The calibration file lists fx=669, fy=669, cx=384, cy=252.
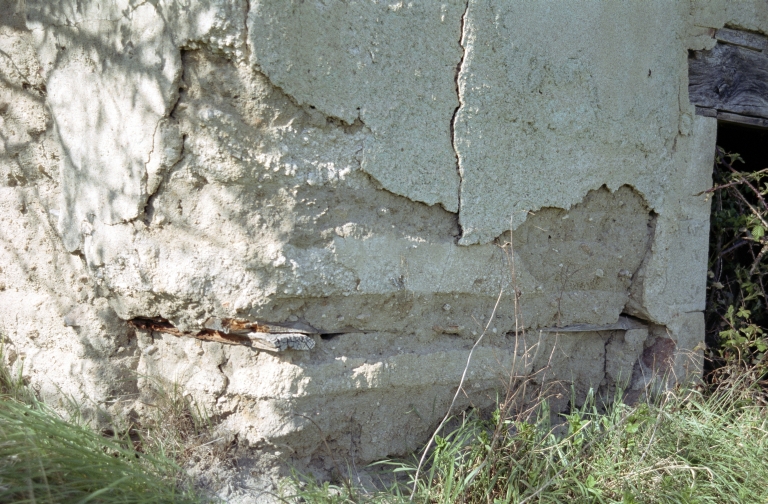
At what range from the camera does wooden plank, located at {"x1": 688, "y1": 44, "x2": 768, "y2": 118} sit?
3.07 meters

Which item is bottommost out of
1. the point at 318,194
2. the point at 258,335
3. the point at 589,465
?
the point at 589,465

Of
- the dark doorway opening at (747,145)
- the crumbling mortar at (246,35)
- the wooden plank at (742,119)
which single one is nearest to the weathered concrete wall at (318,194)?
the crumbling mortar at (246,35)

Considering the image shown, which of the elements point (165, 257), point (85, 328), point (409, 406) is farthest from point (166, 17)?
point (409, 406)

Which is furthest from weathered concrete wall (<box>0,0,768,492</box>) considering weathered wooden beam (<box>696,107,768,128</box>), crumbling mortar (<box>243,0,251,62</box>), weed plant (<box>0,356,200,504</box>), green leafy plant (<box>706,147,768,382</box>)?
green leafy plant (<box>706,147,768,382</box>)

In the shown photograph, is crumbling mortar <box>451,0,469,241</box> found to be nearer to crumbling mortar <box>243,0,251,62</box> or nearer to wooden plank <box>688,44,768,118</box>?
crumbling mortar <box>243,0,251,62</box>

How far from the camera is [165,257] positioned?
2178 millimetres

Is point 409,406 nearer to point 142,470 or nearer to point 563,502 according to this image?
point 563,502

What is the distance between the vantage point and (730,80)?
125 inches

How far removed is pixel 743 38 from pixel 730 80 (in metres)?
0.23

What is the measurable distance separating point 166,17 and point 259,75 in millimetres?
346

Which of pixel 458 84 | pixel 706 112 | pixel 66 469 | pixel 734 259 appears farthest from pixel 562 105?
pixel 66 469

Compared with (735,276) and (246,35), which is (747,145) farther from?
(246,35)

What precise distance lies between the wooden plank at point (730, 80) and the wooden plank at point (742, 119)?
2 centimetres

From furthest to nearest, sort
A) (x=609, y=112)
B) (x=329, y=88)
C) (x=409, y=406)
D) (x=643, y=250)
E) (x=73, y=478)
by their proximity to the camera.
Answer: (x=643, y=250)
(x=609, y=112)
(x=409, y=406)
(x=329, y=88)
(x=73, y=478)
